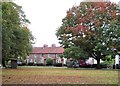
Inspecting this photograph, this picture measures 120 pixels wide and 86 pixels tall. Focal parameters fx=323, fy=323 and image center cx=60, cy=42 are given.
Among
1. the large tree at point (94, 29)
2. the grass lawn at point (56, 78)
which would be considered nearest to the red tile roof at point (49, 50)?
the large tree at point (94, 29)

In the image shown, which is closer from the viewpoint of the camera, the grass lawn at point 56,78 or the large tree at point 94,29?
the grass lawn at point 56,78

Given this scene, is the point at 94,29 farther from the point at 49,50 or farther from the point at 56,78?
the point at 49,50

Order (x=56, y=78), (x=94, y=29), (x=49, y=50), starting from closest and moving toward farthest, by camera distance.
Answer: (x=56, y=78), (x=94, y=29), (x=49, y=50)

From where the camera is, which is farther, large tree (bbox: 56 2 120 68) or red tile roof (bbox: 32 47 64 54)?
red tile roof (bbox: 32 47 64 54)

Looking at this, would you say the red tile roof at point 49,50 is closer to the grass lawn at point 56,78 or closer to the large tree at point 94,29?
the large tree at point 94,29

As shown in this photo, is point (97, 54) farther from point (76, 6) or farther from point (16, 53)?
point (16, 53)

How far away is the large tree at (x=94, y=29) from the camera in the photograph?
124ft

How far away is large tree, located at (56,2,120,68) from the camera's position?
37750 mm

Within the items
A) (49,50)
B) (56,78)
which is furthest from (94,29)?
(49,50)

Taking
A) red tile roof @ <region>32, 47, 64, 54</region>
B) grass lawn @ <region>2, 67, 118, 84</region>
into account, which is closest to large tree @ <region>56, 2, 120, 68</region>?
grass lawn @ <region>2, 67, 118, 84</region>

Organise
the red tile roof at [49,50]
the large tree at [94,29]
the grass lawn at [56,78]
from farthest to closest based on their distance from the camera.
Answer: the red tile roof at [49,50] < the large tree at [94,29] < the grass lawn at [56,78]

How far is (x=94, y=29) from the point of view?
38.4m

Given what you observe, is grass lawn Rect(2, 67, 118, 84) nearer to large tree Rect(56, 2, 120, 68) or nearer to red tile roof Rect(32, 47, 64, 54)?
large tree Rect(56, 2, 120, 68)

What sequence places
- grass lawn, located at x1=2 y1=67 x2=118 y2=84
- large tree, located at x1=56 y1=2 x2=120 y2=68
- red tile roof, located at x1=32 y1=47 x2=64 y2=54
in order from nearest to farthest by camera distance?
grass lawn, located at x1=2 y1=67 x2=118 y2=84 → large tree, located at x1=56 y1=2 x2=120 y2=68 → red tile roof, located at x1=32 y1=47 x2=64 y2=54
